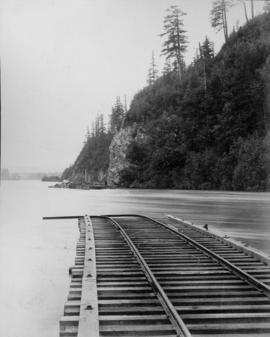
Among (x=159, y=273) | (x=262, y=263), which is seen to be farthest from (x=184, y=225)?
(x=159, y=273)

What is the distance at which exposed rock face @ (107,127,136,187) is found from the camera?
255 feet

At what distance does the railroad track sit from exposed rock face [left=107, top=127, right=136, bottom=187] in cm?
6496

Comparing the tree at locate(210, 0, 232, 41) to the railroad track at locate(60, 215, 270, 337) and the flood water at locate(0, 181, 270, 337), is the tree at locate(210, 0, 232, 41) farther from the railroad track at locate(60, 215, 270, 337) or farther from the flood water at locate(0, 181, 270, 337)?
the railroad track at locate(60, 215, 270, 337)

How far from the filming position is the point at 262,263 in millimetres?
9383

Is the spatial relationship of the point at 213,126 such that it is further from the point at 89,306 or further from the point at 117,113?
the point at 117,113

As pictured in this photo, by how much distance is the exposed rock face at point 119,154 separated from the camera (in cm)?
7769

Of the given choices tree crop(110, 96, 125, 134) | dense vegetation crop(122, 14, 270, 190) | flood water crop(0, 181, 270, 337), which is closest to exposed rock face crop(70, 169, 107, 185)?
tree crop(110, 96, 125, 134)

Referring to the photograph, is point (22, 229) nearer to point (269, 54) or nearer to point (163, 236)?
point (163, 236)

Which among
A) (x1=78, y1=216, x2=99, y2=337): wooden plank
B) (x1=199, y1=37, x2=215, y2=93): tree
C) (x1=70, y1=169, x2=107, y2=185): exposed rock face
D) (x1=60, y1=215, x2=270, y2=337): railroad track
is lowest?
(x1=60, y1=215, x2=270, y2=337): railroad track

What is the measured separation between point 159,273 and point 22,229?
11482 mm

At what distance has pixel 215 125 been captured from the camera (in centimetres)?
5681

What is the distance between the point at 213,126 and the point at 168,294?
5191 cm

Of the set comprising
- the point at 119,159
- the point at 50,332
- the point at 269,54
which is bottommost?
the point at 50,332

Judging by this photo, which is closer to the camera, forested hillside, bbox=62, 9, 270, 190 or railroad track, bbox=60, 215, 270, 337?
railroad track, bbox=60, 215, 270, 337
